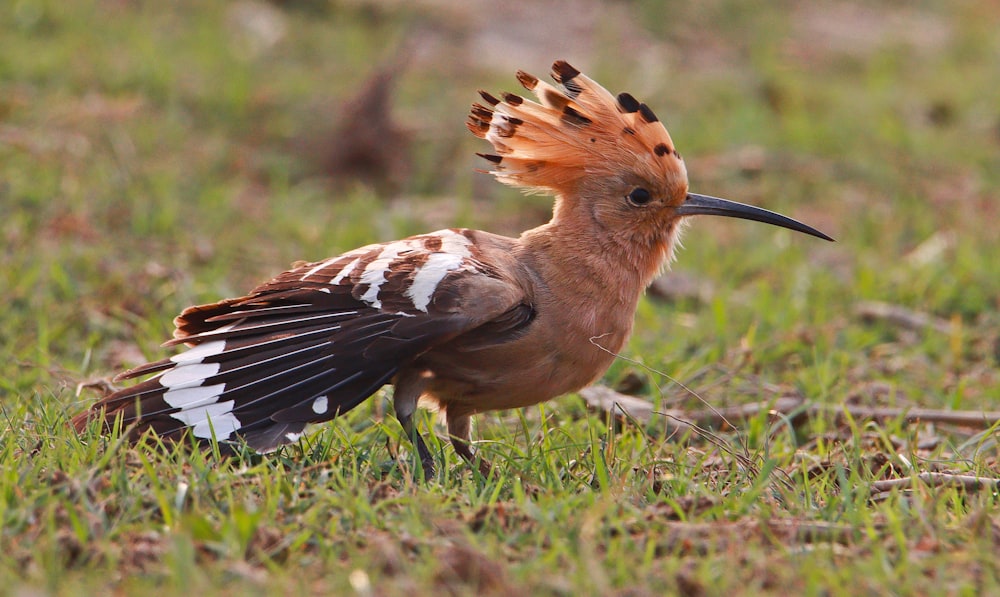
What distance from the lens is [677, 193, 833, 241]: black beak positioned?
3566 millimetres

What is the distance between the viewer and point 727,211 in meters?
3.62

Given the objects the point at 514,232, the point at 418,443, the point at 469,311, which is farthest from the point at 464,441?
the point at 514,232

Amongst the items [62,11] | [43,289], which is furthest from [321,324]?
[62,11]

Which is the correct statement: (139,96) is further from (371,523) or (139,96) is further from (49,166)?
(371,523)

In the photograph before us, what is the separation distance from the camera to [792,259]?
577 centimetres

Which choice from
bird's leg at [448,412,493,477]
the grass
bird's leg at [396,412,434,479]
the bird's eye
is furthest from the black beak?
bird's leg at [396,412,434,479]

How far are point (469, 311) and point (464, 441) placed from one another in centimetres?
42

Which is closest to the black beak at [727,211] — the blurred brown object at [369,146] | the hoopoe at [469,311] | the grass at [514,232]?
the hoopoe at [469,311]

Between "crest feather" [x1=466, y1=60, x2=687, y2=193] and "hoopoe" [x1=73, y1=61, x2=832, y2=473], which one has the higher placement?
"crest feather" [x1=466, y1=60, x2=687, y2=193]

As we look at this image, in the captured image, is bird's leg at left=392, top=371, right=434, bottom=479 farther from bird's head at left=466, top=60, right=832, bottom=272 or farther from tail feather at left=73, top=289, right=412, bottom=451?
bird's head at left=466, top=60, right=832, bottom=272

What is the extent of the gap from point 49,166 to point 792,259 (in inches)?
138

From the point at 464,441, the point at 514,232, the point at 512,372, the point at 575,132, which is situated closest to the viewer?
the point at 512,372

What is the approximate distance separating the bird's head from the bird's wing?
1.55 ft

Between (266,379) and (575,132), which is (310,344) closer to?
(266,379)
